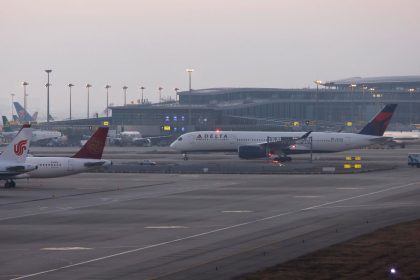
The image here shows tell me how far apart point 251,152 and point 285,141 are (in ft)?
16.8

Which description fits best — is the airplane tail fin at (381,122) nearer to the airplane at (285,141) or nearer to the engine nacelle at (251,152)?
the airplane at (285,141)

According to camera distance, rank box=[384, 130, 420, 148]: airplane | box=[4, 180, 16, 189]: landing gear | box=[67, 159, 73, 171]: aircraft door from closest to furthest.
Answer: box=[4, 180, 16, 189]: landing gear < box=[67, 159, 73, 171]: aircraft door < box=[384, 130, 420, 148]: airplane

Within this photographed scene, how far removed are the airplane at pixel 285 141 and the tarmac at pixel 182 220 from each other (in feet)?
89.4

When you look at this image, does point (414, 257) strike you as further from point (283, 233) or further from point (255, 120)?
point (255, 120)

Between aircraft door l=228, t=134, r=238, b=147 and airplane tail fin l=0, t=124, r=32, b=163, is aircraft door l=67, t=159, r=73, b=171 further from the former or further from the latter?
aircraft door l=228, t=134, r=238, b=147

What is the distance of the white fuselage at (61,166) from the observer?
7019cm

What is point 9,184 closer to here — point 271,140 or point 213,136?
point 213,136

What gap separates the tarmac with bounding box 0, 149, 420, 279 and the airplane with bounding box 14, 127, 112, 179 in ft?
4.28

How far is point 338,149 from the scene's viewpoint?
111m

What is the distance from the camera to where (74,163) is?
70250 mm

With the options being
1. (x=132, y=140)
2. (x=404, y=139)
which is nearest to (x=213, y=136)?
(x=132, y=140)

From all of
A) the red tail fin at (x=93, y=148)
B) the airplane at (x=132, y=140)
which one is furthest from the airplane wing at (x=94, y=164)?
the airplane at (x=132, y=140)

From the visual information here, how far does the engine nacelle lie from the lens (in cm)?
10656

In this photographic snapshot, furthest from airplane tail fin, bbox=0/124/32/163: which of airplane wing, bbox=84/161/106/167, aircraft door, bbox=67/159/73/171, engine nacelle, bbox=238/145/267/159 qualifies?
engine nacelle, bbox=238/145/267/159
